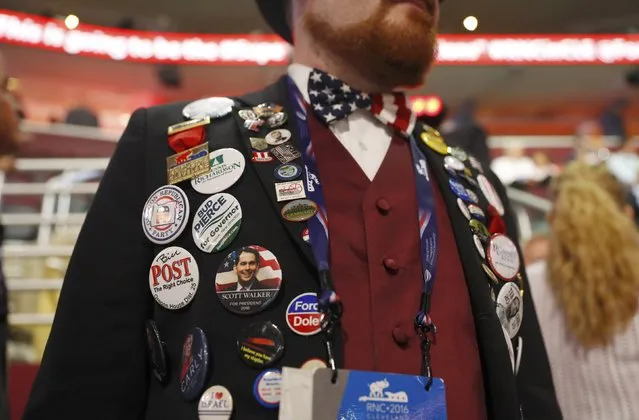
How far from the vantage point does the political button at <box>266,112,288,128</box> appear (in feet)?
3.68

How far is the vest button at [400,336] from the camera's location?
0.95 meters

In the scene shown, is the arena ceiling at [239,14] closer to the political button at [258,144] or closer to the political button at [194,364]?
the political button at [258,144]

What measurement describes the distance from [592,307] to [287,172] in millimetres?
1200

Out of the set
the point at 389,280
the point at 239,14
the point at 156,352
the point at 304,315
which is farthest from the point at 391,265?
the point at 239,14

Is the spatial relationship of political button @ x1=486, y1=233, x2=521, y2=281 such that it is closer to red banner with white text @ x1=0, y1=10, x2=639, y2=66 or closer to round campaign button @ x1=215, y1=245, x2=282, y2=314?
round campaign button @ x1=215, y1=245, x2=282, y2=314

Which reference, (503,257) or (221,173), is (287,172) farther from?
(503,257)

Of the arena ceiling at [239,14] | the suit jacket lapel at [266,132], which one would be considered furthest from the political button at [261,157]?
the arena ceiling at [239,14]

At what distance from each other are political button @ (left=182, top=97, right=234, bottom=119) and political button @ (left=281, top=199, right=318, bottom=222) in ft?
0.83

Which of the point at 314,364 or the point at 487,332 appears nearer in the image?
the point at 314,364

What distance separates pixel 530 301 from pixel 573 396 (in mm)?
827

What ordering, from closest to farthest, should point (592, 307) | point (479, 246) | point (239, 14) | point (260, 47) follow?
point (479, 246)
point (592, 307)
point (239, 14)
point (260, 47)

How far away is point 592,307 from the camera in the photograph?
6.13ft

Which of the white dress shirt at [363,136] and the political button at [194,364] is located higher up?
the white dress shirt at [363,136]

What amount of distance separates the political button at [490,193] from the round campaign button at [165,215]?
548 mm
